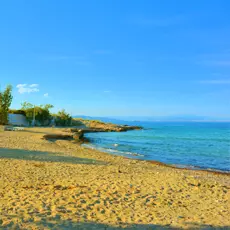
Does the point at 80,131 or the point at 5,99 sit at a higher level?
the point at 5,99

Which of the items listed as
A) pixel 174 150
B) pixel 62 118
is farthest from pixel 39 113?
pixel 174 150

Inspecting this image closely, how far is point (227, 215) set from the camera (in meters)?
7.36

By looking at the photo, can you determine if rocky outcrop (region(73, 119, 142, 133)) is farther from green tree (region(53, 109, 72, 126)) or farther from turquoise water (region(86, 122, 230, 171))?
turquoise water (region(86, 122, 230, 171))

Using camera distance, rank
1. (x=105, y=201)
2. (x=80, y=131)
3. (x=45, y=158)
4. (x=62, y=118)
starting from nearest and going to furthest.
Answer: (x=105, y=201)
(x=45, y=158)
(x=80, y=131)
(x=62, y=118)

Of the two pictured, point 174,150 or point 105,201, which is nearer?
point 105,201

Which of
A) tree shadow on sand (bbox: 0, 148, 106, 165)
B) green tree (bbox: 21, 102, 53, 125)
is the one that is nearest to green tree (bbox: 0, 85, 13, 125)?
green tree (bbox: 21, 102, 53, 125)

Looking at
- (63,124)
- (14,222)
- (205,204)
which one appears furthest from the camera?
(63,124)

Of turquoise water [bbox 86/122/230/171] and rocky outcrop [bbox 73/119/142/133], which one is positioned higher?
rocky outcrop [bbox 73/119/142/133]

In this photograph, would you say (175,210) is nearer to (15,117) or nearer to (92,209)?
(92,209)

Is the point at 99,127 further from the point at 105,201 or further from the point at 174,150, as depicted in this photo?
the point at 105,201

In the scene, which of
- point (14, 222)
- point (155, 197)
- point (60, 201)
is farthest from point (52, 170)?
point (14, 222)

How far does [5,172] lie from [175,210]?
7.56 metres

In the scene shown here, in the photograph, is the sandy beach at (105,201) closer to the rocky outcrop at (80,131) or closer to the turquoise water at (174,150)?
the turquoise water at (174,150)

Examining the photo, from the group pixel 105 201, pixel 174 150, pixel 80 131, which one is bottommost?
pixel 174 150
